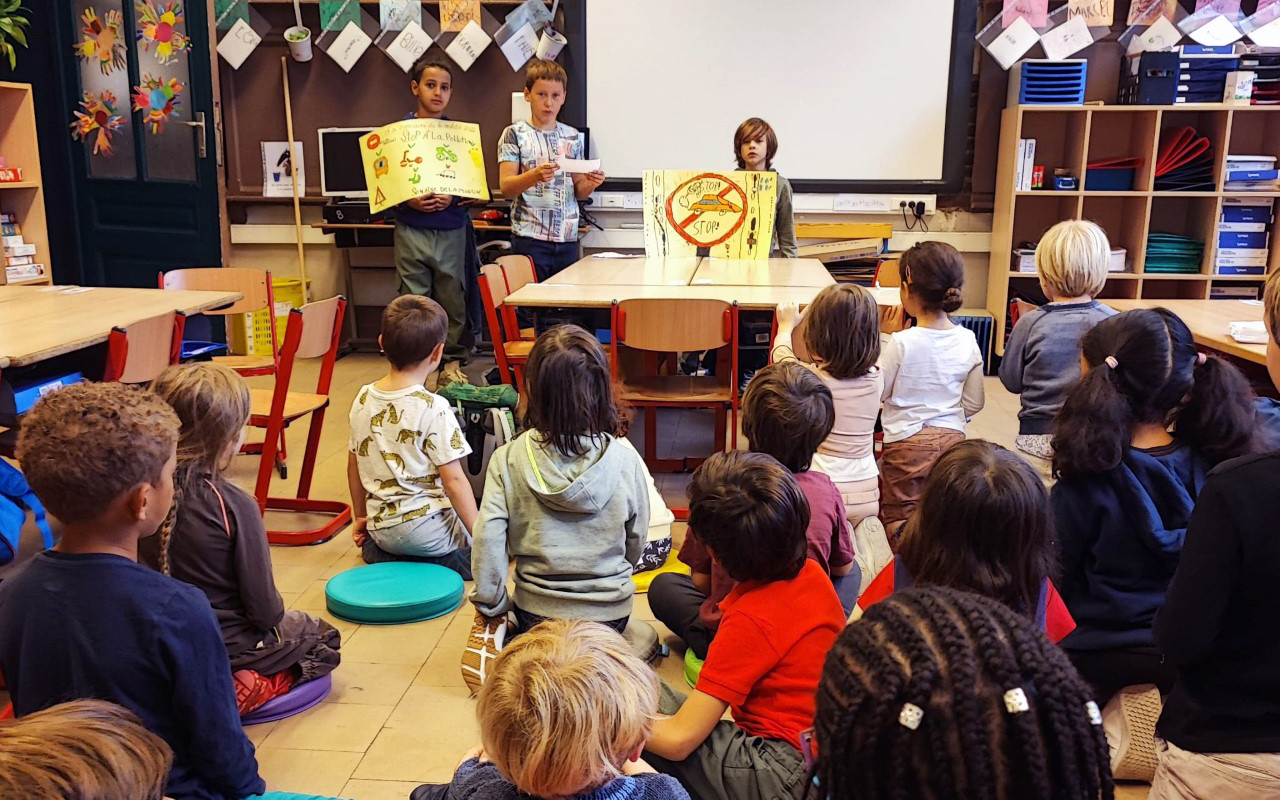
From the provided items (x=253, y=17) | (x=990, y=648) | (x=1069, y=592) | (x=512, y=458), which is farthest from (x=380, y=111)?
(x=990, y=648)

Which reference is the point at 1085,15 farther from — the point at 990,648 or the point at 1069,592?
the point at 990,648

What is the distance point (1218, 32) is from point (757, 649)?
5325mm

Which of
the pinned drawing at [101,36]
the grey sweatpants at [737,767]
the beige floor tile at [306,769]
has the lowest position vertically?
the beige floor tile at [306,769]

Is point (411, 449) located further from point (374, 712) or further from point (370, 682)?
point (374, 712)

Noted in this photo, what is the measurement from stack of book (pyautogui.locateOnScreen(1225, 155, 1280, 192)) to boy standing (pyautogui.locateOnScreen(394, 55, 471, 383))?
3.93 m

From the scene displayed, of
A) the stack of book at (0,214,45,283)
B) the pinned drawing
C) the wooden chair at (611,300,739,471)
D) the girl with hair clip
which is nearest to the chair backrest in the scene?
the wooden chair at (611,300,739,471)

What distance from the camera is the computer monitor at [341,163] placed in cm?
581

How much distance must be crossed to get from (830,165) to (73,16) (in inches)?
163

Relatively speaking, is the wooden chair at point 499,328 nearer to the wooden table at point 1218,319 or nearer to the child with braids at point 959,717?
the wooden table at point 1218,319

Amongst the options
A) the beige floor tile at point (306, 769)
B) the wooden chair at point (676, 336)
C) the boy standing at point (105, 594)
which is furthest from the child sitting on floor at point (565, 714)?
the wooden chair at point (676, 336)

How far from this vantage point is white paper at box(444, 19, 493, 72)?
576 cm

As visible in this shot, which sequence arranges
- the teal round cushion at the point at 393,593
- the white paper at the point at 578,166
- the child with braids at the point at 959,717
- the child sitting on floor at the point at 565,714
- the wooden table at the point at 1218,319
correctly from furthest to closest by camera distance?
the white paper at the point at 578,166 < the wooden table at the point at 1218,319 < the teal round cushion at the point at 393,593 < the child sitting on floor at the point at 565,714 < the child with braids at the point at 959,717

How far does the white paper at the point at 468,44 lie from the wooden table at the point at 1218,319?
147 inches

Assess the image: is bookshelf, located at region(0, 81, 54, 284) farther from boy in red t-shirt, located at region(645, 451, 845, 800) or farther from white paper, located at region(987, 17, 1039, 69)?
white paper, located at region(987, 17, 1039, 69)
